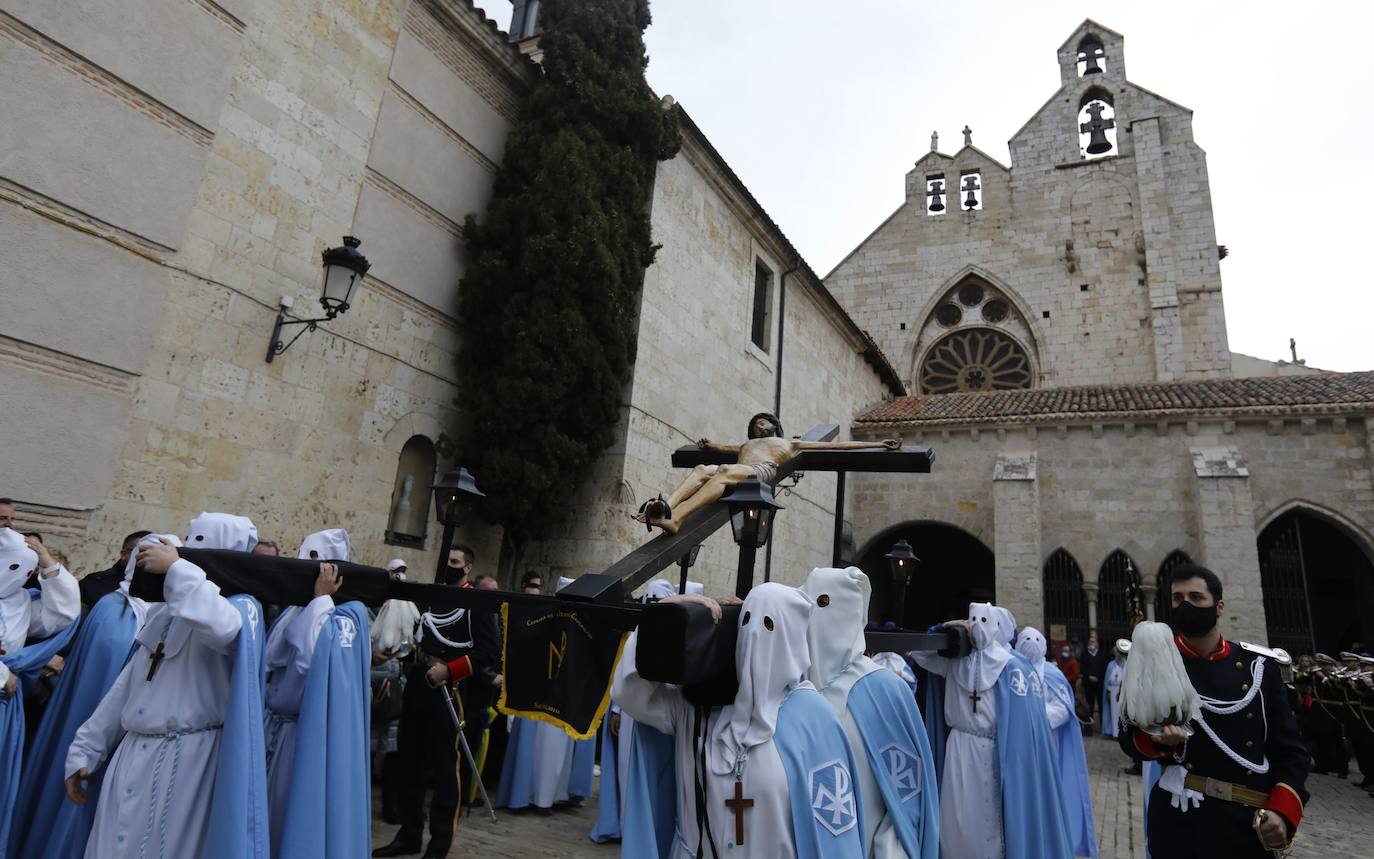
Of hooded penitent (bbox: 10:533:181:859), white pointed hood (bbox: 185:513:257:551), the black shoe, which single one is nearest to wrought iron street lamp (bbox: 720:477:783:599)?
white pointed hood (bbox: 185:513:257:551)

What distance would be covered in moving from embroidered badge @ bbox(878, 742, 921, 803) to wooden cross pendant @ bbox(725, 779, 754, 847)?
0.79 metres

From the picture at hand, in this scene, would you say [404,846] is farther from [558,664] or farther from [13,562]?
[558,664]

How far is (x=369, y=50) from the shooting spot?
8.72 m

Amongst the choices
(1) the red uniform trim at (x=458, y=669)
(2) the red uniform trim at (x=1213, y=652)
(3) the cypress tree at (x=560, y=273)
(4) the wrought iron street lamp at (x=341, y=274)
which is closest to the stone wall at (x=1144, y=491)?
(3) the cypress tree at (x=560, y=273)

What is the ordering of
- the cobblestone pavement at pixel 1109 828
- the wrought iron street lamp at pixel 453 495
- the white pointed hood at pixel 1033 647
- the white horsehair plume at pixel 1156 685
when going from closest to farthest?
the white horsehair plume at pixel 1156 685 < the wrought iron street lamp at pixel 453 495 < the cobblestone pavement at pixel 1109 828 < the white pointed hood at pixel 1033 647

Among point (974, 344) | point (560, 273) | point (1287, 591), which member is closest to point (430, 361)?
point (560, 273)

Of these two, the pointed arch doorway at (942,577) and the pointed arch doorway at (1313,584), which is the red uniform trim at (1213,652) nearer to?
the pointed arch doorway at (1313,584)

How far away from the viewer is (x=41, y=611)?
3.95 m

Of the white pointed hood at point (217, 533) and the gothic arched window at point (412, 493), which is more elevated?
the gothic arched window at point (412, 493)

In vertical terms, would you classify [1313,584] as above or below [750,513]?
above

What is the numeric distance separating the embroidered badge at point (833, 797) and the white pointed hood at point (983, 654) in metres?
2.89

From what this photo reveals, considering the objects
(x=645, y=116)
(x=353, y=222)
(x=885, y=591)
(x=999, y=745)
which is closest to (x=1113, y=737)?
(x=885, y=591)

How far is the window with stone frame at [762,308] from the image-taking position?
14477 millimetres

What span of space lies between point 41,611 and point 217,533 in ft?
4.48
